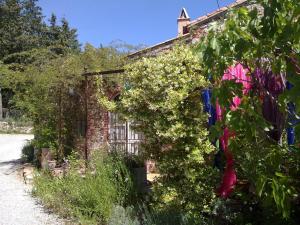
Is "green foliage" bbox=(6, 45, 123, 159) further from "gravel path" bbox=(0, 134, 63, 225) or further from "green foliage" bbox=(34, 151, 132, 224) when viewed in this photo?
"green foliage" bbox=(34, 151, 132, 224)

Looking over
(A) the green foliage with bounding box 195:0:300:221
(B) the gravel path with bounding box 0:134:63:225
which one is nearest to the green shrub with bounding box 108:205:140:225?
(B) the gravel path with bounding box 0:134:63:225

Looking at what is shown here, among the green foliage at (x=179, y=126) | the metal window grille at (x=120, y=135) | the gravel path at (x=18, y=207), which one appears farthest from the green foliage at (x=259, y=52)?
the metal window grille at (x=120, y=135)

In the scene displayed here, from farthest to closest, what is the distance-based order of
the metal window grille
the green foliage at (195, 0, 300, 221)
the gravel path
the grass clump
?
the grass clump, the metal window grille, the gravel path, the green foliage at (195, 0, 300, 221)

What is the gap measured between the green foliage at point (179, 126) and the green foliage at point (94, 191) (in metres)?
1.18

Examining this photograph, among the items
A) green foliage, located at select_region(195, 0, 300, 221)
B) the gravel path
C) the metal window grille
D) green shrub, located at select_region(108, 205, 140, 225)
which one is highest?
green foliage, located at select_region(195, 0, 300, 221)

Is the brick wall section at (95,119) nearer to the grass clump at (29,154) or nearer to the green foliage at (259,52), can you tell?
the grass clump at (29,154)

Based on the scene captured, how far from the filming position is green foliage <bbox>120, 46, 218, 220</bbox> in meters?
5.59

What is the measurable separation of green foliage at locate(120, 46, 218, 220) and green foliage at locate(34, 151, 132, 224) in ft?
3.86

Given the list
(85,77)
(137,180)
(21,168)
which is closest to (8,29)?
(21,168)

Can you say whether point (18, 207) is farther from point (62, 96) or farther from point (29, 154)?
point (29, 154)

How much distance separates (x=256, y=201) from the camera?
5.20 meters

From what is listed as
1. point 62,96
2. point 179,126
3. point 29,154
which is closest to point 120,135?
point 62,96

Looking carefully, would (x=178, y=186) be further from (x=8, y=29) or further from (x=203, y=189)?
(x=8, y=29)

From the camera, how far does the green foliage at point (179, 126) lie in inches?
220
